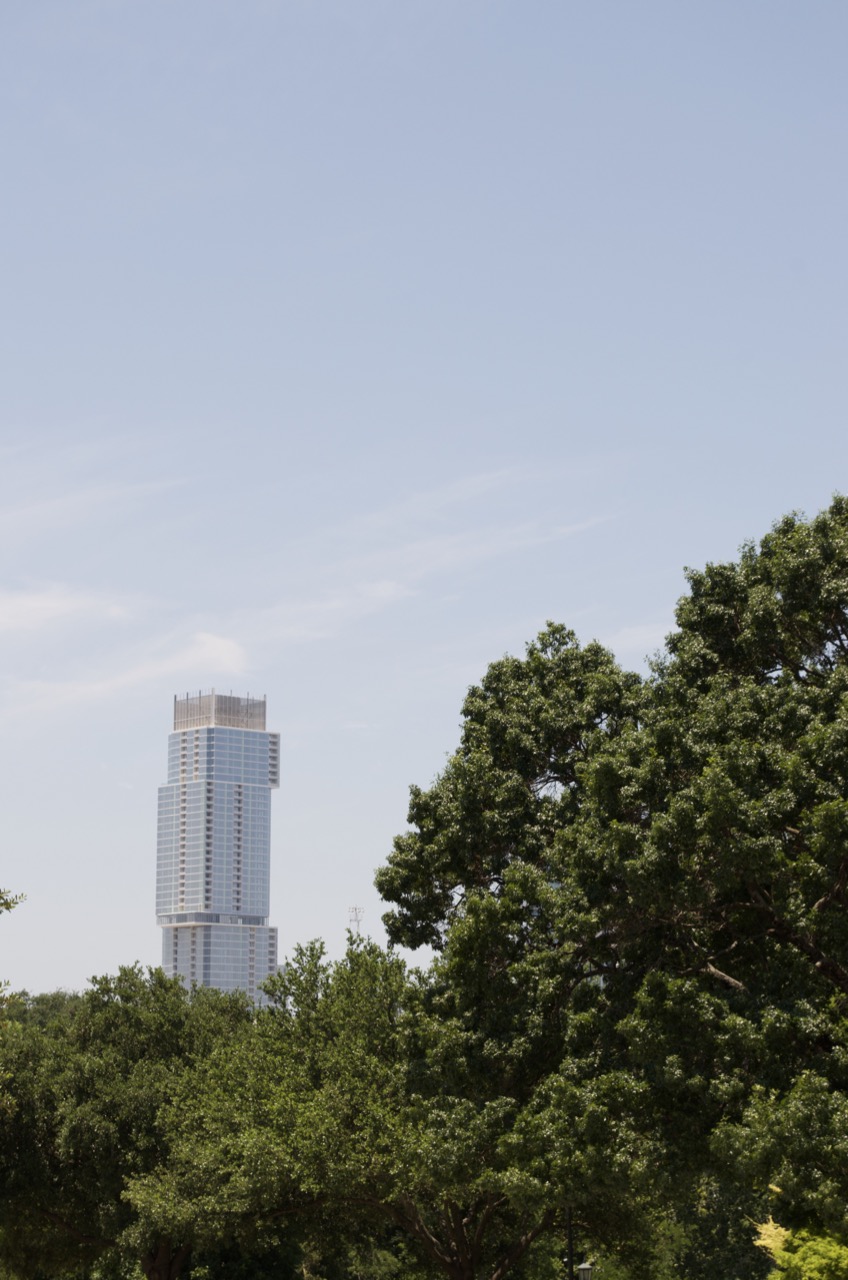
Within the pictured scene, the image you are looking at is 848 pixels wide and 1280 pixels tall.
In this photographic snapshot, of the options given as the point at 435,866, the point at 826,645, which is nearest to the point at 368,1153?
the point at 435,866

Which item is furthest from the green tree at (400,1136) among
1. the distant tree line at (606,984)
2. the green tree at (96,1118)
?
the green tree at (96,1118)

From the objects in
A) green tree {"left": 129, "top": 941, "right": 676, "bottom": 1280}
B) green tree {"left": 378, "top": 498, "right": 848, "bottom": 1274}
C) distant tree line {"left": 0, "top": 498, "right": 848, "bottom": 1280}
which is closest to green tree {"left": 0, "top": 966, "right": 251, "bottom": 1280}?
green tree {"left": 129, "top": 941, "right": 676, "bottom": 1280}

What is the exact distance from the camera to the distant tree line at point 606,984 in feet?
76.1

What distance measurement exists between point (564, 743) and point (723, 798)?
767 centimetres

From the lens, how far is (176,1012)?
153ft

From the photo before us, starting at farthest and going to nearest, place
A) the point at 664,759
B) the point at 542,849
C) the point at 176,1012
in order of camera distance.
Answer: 1. the point at 176,1012
2. the point at 542,849
3. the point at 664,759

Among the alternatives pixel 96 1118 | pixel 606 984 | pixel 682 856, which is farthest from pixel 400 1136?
pixel 682 856

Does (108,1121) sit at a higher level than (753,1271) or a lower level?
higher

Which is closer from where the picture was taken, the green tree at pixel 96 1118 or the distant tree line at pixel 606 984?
the distant tree line at pixel 606 984

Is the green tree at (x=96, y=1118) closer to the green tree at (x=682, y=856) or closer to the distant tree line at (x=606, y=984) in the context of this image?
the distant tree line at (x=606, y=984)

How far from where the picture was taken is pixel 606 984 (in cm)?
2677

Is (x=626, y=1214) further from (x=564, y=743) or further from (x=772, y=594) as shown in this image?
(x=772, y=594)

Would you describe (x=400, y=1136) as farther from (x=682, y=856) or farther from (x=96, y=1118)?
(x=682, y=856)

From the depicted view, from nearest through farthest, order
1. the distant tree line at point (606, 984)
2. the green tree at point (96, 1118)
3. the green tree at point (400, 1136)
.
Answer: the distant tree line at point (606, 984) < the green tree at point (400, 1136) < the green tree at point (96, 1118)
